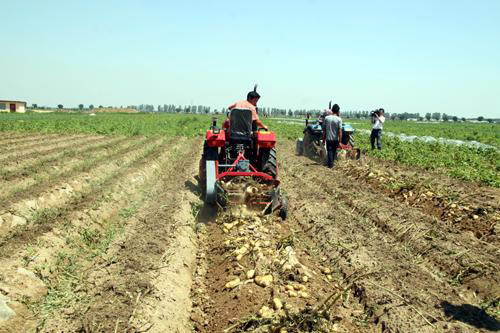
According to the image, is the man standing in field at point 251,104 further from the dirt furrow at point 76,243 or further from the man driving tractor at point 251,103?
the dirt furrow at point 76,243

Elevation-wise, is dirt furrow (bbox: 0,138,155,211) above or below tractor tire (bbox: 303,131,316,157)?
below

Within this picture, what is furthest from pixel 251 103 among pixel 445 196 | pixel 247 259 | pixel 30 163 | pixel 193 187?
pixel 30 163

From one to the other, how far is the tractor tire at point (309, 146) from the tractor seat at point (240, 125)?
7.55 metres

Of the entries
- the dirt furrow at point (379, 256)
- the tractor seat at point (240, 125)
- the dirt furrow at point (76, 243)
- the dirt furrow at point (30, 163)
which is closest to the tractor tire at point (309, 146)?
the dirt furrow at point (379, 256)

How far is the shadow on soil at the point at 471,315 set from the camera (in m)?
3.54

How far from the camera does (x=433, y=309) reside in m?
3.75

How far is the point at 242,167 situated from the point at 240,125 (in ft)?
2.55

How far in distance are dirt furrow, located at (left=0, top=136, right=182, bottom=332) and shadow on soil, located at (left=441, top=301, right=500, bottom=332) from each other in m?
3.43

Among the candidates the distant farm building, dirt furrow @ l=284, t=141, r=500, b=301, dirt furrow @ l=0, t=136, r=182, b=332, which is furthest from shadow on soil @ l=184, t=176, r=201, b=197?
the distant farm building

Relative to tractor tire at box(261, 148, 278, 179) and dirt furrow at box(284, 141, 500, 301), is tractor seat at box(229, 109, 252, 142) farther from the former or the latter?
dirt furrow at box(284, 141, 500, 301)

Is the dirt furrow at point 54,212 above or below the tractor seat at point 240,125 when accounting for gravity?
below

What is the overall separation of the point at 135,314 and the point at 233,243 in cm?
202

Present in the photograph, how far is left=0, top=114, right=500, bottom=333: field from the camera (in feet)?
11.8

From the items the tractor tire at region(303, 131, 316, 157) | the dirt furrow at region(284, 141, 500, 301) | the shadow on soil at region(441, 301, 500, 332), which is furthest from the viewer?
the tractor tire at region(303, 131, 316, 157)
